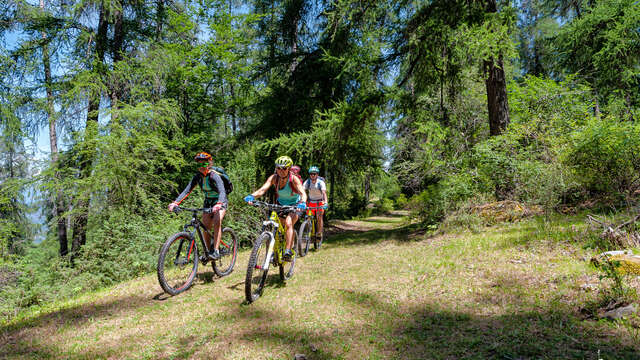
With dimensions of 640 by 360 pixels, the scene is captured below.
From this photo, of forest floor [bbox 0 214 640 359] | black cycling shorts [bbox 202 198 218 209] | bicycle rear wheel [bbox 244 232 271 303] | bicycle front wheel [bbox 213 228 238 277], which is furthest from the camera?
bicycle front wheel [bbox 213 228 238 277]

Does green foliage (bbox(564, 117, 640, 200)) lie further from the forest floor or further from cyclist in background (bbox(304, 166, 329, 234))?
cyclist in background (bbox(304, 166, 329, 234))

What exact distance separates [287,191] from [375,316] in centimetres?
268

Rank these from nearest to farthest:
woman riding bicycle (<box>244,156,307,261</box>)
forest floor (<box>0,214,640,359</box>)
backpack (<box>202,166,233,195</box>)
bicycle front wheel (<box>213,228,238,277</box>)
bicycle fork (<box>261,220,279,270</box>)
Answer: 1. forest floor (<box>0,214,640,359</box>)
2. bicycle fork (<box>261,220,279,270</box>)
3. woman riding bicycle (<box>244,156,307,261</box>)
4. backpack (<box>202,166,233,195</box>)
5. bicycle front wheel (<box>213,228,238,277</box>)

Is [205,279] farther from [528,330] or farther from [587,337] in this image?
[587,337]

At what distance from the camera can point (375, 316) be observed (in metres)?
4.17

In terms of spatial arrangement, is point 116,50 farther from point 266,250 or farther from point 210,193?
point 266,250

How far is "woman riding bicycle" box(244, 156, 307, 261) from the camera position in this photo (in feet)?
18.2

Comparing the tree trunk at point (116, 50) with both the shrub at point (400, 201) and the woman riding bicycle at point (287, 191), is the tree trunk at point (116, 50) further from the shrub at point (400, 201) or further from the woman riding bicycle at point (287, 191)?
the shrub at point (400, 201)

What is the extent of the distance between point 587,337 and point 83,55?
15.3 meters

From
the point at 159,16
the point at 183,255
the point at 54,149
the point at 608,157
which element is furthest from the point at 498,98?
the point at 54,149

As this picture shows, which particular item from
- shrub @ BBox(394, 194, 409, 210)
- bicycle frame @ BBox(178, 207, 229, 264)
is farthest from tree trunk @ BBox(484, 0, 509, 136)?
shrub @ BBox(394, 194, 409, 210)

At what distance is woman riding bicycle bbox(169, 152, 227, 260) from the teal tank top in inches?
39.8

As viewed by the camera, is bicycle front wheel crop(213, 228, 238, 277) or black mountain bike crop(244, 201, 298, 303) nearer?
black mountain bike crop(244, 201, 298, 303)

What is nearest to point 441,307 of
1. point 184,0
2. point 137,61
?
point 137,61
